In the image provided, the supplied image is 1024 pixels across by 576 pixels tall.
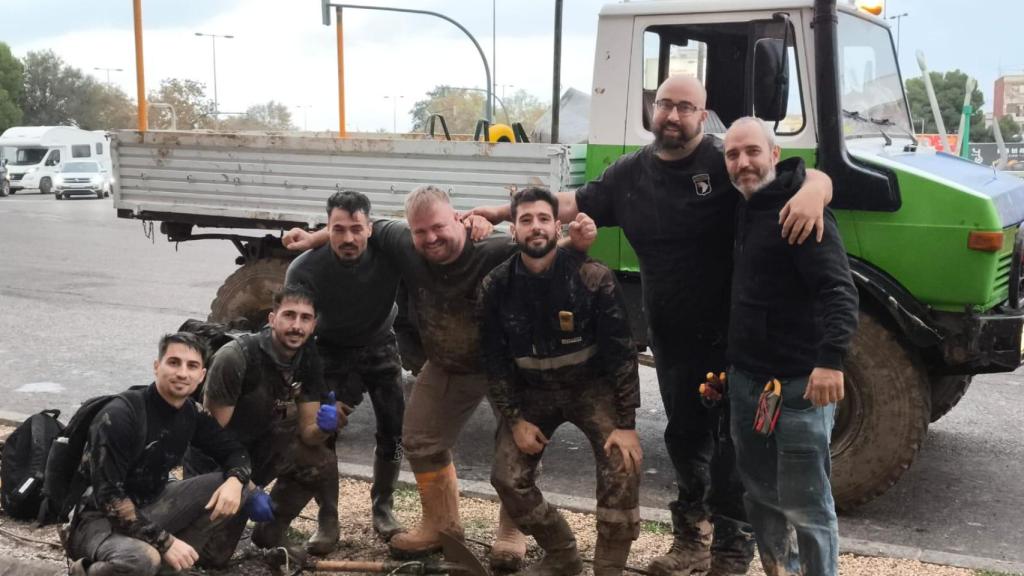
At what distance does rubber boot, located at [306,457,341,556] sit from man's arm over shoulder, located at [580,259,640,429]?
4.18 ft

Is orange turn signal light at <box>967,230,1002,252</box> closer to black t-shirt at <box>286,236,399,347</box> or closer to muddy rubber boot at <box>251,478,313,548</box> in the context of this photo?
black t-shirt at <box>286,236,399,347</box>

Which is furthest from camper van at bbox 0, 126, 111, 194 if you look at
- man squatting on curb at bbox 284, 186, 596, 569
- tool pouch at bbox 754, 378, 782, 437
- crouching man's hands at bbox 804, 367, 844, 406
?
crouching man's hands at bbox 804, 367, 844, 406

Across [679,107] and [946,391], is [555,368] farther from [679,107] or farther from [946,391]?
[946,391]

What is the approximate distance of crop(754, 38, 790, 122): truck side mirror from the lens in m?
5.17

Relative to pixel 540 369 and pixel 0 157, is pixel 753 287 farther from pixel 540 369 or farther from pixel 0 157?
pixel 0 157

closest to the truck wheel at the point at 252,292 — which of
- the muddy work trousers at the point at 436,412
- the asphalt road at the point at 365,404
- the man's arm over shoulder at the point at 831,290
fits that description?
the asphalt road at the point at 365,404

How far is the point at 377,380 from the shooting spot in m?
4.92

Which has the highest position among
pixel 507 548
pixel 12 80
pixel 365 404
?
pixel 12 80

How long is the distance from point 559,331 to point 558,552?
2.84ft

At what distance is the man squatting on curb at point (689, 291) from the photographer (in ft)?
13.6

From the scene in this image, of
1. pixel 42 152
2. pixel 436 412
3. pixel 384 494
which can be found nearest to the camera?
pixel 436 412

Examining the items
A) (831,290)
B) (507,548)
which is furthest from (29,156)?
(831,290)

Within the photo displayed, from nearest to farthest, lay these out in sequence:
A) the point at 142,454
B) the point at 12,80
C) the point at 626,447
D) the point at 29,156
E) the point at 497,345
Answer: the point at 142,454, the point at 626,447, the point at 497,345, the point at 29,156, the point at 12,80

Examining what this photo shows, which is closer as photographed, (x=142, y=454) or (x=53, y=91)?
(x=142, y=454)
